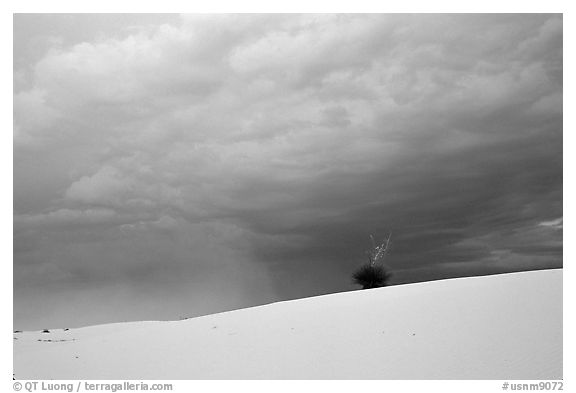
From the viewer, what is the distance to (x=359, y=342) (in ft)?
30.7

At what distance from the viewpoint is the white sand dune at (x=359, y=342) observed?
27.0 ft

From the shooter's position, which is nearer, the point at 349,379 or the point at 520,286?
the point at 349,379

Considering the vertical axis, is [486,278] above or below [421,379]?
above

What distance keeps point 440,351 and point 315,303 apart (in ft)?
15.5

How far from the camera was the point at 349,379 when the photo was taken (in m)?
7.97

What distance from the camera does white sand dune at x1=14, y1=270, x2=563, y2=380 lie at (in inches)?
324

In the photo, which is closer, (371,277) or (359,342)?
(359,342)

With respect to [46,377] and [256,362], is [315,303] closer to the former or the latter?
[256,362]

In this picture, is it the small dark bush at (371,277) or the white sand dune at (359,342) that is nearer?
the white sand dune at (359,342)

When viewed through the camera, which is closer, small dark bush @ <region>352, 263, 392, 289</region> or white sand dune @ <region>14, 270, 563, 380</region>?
white sand dune @ <region>14, 270, 563, 380</region>
